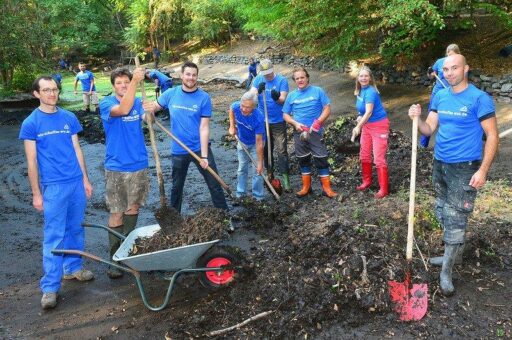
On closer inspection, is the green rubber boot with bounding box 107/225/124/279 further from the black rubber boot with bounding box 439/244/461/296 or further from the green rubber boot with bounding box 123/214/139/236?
the black rubber boot with bounding box 439/244/461/296

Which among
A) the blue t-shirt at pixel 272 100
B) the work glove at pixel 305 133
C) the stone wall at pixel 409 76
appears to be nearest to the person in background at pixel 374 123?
the work glove at pixel 305 133

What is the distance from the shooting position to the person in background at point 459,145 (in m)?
3.32

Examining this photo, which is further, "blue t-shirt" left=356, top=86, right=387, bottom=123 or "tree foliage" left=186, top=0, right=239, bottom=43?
"tree foliage" left=186, top=0, right=239, bottom=43

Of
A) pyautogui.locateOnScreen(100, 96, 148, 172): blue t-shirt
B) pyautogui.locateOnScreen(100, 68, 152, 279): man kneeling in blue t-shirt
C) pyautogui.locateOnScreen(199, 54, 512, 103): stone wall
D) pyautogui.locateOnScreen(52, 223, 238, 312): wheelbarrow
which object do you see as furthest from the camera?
pyautogui.locateOnScreen(199, 54, 512, 103): stone wall

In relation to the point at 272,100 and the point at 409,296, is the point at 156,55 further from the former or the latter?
the point at 409,296

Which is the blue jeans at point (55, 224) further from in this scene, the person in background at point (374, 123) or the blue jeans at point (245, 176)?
the person in background at point (374, 123)

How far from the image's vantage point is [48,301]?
3.95 m

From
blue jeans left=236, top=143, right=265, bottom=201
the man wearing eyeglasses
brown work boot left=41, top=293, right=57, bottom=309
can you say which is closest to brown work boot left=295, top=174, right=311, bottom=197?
blue jeans left=236, top=143, right=265, bottom=201

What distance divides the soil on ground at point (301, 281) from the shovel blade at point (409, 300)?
0.06 meters

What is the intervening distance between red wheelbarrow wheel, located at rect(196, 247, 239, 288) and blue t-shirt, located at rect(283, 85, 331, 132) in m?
2.69

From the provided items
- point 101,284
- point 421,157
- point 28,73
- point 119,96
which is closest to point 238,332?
point 101,284

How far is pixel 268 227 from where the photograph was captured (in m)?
5.47

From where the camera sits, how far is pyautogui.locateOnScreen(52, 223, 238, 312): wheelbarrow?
3561 mm

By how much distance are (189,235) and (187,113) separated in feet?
5.24
